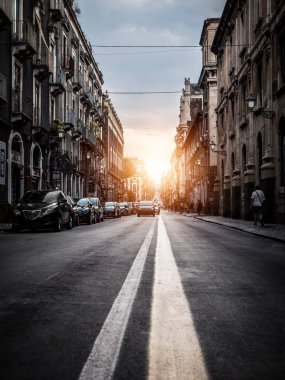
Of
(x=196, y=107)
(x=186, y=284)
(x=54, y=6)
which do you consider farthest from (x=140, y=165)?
(x=186, y=284)

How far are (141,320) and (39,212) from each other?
13.8m

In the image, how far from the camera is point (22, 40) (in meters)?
24.5

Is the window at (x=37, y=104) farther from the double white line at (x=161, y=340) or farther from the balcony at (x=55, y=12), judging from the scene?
the double white line at (x=161, y=340)

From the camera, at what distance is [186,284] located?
17.9ft

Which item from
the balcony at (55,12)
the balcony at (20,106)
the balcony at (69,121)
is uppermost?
the balcony at (55,12)

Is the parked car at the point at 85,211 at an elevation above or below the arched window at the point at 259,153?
below

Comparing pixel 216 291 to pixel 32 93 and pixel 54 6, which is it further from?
pixel 54 6

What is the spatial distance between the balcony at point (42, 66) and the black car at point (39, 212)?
40.2ft

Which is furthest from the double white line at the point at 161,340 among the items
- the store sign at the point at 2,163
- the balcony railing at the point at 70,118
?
the balcony railing at the point at 70,118

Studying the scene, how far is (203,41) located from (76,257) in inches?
1874

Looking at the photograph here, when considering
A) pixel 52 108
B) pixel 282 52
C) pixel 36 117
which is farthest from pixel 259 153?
pixel 52 108

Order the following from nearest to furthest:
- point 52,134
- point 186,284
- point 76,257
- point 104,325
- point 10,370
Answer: point 10,370
point 104,325
point 186,284
point 76,257
point 52,134

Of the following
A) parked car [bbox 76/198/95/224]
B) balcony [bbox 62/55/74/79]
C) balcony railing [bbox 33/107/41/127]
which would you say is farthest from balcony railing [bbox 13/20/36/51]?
balcony [bbox 62/55/74/79]

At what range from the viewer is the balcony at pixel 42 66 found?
2817 centimetres
